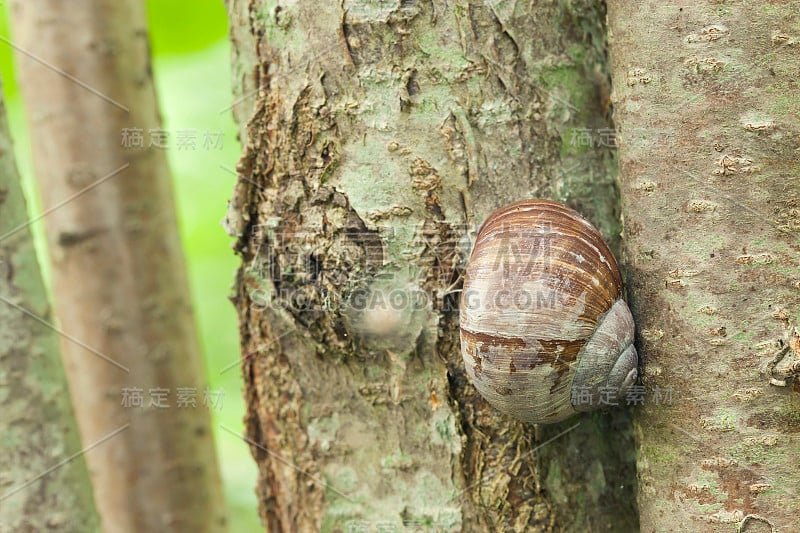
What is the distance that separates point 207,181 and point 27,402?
2305 mm

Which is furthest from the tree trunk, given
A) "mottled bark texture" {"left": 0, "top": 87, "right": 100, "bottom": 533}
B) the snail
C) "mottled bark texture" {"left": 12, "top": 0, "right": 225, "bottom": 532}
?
"mottled bark texture" {"left": 12, "top": 0, "right": 225, "bottom": 532}

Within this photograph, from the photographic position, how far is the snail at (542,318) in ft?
4.27

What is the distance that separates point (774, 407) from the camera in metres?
1.30

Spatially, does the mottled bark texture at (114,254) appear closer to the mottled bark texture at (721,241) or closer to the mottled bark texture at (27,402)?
the mottled bark texture at (27,402)

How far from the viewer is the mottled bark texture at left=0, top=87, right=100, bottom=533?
5.89 feet

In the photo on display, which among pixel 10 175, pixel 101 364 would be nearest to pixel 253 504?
pixel 101 364

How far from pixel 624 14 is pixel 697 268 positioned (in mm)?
451

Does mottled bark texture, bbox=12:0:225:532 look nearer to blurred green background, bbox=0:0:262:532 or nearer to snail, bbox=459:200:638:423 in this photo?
blurred green background, bbox=0:0:262:532

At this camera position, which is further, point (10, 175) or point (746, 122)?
point (10, 175)

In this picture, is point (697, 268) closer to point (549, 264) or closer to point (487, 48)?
point (549, 264)

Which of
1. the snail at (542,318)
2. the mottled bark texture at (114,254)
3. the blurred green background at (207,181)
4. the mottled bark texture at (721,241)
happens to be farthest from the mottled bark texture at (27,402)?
the blurred green background at (207,181)

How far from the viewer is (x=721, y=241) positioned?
1313 millimetres

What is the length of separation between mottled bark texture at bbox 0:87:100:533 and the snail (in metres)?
1.04

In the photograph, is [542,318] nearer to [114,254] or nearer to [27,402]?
[27,402]
